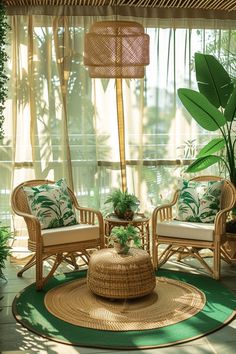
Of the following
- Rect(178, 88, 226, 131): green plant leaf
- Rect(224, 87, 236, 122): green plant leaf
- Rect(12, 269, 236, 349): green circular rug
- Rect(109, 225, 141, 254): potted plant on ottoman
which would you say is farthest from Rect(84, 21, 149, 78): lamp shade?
Rect(12, 269, 236, 349): green circular rug

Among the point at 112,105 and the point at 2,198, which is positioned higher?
the point at 112,105

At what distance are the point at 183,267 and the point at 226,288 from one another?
702 millimetres

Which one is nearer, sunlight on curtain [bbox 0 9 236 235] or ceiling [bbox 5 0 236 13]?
ceiling [bbox 5 0 236 13]

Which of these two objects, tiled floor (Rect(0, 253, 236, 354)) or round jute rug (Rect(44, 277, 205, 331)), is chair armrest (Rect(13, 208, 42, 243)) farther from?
tiled floor (Rect(0, 253, 236, 354))

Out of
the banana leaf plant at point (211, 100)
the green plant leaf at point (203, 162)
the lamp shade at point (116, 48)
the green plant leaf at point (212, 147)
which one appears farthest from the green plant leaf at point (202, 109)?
the lamp shade at point (116, 48)

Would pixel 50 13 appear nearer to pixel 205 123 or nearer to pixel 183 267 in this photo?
pixel 205 123

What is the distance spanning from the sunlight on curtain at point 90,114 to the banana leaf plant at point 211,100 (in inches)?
18.9

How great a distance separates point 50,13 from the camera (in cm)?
531

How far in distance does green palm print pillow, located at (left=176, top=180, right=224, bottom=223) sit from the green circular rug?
797mm

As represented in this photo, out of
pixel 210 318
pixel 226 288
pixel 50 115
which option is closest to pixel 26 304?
pixel 210 318

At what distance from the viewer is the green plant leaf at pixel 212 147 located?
207 inches

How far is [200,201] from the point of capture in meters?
4.90

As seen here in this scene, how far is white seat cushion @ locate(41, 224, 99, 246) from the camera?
14.3 ft

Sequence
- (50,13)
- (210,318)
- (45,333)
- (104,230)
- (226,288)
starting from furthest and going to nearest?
(50,13) < (104,230) < (226,288) < (210,318) < (45,333)
